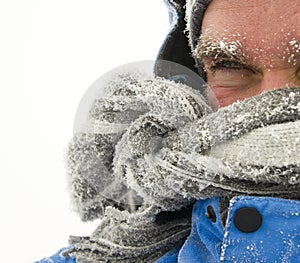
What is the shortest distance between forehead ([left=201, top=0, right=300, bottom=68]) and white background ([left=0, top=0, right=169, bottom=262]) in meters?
0.49

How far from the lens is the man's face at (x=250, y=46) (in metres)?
1.08

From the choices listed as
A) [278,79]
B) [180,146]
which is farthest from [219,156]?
[278,79]

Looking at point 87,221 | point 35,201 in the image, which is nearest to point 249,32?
point 87,221

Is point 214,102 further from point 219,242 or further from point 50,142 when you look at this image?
point 50,142

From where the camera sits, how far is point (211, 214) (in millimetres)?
1064

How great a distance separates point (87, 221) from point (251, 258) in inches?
24.5

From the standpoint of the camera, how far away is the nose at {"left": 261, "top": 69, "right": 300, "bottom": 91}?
1.10m

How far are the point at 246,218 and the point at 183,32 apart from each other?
72 centimetres

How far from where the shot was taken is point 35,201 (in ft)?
13.3

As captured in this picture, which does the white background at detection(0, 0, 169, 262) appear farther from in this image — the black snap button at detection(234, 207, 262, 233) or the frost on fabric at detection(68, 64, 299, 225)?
the black snap button at detection(234, 207, 262, 233)

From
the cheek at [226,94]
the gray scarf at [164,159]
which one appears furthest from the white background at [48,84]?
the cheek at [226,94]

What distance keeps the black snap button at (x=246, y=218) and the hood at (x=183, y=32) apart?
1.62 ft

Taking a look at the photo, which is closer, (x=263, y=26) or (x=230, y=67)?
(x=263, y=26)

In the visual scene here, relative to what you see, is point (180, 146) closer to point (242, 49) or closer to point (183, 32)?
point (242, 49)
